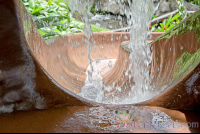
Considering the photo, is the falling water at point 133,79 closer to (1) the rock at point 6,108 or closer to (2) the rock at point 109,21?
(1) the rock at point 6,108

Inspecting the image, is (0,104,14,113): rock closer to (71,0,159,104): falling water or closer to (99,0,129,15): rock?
(71,0,159,104): falling water

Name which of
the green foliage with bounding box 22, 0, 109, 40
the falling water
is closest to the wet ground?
the falling water

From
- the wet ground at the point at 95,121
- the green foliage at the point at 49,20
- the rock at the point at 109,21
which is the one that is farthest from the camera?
→ the rock at the point at 109,21


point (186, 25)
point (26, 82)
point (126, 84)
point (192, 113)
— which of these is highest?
point (186, 25)

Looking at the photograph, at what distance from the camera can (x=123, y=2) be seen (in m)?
6.69

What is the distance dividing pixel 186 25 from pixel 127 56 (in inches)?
15.9

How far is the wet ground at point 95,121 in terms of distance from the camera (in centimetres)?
48

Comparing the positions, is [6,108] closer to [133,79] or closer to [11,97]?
[11,97]

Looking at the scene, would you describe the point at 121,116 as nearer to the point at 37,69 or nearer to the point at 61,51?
the point at 37,69

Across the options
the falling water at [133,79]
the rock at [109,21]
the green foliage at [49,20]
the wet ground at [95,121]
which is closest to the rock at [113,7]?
the rock at [109,21]

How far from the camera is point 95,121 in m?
0.52

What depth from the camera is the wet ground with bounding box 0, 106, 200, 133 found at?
48 cm

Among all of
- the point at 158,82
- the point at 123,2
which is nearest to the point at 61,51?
the point at 158,82

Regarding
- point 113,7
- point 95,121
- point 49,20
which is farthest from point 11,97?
point 113,7
